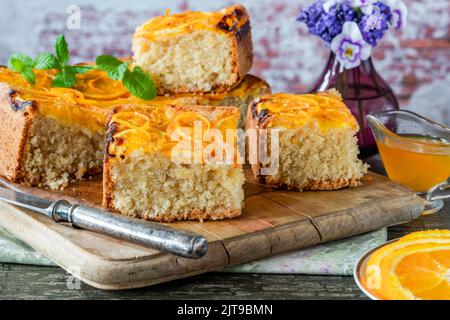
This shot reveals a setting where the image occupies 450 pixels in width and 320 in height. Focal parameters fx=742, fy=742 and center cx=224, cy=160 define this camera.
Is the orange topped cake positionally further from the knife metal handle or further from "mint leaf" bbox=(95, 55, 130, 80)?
the knife metal handle

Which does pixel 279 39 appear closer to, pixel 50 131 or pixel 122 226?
pixel 50 131

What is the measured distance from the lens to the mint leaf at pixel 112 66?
3500 mm

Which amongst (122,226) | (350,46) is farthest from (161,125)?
(350,46)

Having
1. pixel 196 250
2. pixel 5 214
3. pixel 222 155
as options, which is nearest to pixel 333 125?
pixel 222 155

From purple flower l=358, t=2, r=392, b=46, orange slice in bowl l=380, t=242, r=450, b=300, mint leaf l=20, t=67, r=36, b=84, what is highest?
purple flower l=358, t=2, r=392, b=46

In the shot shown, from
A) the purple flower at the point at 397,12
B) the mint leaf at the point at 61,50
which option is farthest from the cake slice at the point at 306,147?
the mint leaf at the point at 61,50

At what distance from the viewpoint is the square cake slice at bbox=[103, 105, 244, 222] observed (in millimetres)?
2787

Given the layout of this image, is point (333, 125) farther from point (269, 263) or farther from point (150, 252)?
point (150, 252)

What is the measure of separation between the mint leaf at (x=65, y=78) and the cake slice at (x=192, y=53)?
0.35m

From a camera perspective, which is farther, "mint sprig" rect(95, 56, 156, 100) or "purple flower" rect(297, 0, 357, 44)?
"purple flower" rect(297, 0, 357, 44)

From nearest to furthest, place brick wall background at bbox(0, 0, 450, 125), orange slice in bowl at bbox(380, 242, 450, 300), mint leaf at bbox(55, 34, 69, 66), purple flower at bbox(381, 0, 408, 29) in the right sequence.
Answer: orange slice in bowl at bbox(380, 242, 450, 300) → mint leaf at bbox(55, 34, 69, 66) → purple flower at bbox(381, 0, 408, 29) → brick wall background at bbox(0, 0, 450, 125)

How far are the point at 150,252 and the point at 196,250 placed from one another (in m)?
0.19

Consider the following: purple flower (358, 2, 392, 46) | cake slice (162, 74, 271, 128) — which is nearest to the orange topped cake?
cake slice (162, 74, 271, 128)

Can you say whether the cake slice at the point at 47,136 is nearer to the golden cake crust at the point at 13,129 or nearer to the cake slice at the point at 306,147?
the golden cake crust at the point at 13,129
